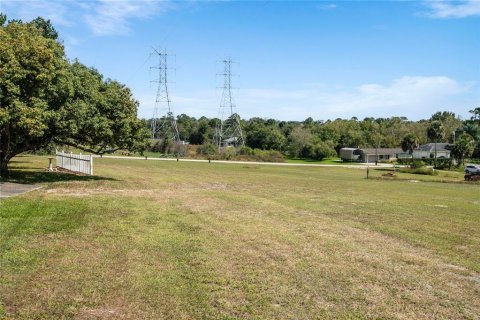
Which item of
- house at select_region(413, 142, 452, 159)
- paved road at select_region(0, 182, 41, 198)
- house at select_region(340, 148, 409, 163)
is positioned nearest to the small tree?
house at select_region(413, 142, 452, 159)

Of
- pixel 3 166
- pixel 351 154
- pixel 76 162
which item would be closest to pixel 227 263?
pixel 3 166

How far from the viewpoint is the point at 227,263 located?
31.1 ft

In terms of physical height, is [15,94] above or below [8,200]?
above

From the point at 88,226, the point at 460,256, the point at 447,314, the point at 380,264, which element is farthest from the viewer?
the point at 88,226

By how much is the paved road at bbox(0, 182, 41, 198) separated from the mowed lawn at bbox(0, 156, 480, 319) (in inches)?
52.9

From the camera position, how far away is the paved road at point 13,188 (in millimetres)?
18219

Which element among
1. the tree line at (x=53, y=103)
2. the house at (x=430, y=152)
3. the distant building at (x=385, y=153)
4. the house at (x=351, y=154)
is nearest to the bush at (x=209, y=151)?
the house at (x=351, y=154)

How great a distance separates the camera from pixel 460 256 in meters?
10.9

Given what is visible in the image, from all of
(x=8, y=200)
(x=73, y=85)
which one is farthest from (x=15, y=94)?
(x=8, y=200)

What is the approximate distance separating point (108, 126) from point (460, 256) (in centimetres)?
1904

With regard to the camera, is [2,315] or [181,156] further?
[181,156]

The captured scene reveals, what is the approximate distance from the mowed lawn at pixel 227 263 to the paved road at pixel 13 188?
4.41ft

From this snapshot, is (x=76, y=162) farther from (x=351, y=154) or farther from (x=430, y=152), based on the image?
(x=430, y=152)

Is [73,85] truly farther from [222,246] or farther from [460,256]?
[460,256]
